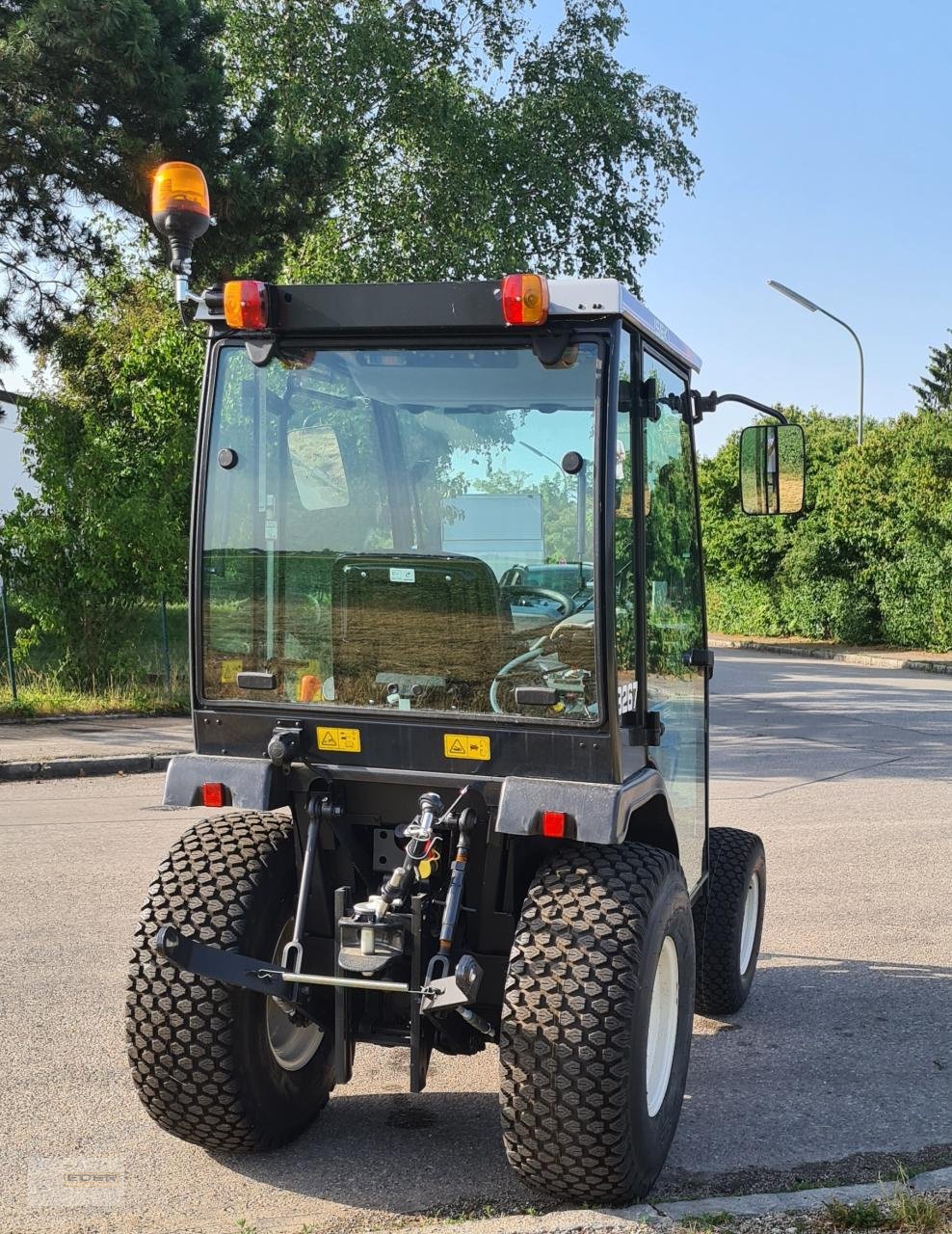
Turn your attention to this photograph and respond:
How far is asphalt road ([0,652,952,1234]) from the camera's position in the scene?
12.0 feet

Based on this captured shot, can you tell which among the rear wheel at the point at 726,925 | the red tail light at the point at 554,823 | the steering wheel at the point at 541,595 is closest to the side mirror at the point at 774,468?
the steering wheel at the point at 541,595

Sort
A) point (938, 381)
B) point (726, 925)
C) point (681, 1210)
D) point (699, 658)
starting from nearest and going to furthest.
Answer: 1. point (681, 1210)
2. point (699, 658)
3. point (726, 925)
4. point (938, 381)

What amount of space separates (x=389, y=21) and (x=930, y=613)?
47.4 feet

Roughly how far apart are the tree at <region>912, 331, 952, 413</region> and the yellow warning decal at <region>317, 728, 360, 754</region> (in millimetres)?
72940

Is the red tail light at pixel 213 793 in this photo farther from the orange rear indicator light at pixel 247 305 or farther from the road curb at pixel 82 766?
the road curb at pixel 82 766

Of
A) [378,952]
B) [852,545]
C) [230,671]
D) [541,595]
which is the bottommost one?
[378,952]

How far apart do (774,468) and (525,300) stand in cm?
140

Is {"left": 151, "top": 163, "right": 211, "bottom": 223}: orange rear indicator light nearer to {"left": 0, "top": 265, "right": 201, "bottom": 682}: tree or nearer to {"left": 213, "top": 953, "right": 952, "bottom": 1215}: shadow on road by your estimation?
{"left": 213, "top": 953, "right": 952, "bottom": 1215}: shadow on road

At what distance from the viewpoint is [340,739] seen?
3.75m

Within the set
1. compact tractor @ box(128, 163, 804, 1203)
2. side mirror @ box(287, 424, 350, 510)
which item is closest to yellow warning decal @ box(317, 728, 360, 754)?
compact tractor @ box(128, 163, 804, 1203)

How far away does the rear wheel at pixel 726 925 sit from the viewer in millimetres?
5121

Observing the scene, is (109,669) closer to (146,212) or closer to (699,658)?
(146,212)

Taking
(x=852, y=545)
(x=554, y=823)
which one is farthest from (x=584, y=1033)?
(x=852, y=545)

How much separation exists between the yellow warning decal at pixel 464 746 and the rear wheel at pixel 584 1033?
1.17ft
